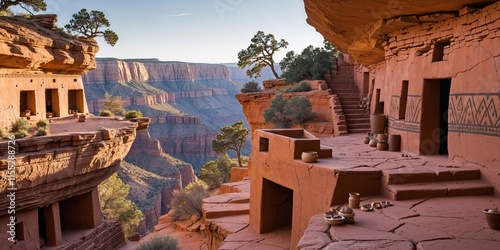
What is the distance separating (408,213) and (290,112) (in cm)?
1064

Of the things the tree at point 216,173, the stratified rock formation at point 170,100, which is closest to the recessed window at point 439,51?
the tree at point 216,173

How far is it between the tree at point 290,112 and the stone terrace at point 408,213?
6.32 metres

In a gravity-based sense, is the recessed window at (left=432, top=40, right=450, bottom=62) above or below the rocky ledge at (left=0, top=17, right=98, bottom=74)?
below

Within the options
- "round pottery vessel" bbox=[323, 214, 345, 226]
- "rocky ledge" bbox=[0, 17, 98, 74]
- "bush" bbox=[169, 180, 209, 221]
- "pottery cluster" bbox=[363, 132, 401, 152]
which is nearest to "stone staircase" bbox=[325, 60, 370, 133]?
"pottery cluster" bbox=[363, 132, 401, 152]

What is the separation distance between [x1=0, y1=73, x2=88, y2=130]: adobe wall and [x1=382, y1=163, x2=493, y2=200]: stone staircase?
498 inches

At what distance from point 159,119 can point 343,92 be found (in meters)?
55.7

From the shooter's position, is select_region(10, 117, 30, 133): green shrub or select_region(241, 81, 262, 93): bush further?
select_region(241, 81, 262, 93): bush

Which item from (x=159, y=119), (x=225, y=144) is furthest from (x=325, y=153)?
(x=159, y=119)

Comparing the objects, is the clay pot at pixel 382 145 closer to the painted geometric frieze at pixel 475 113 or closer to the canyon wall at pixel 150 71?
the painted geometric frieze at pixel 475 113

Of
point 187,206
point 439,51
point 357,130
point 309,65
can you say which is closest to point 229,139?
point 309,65

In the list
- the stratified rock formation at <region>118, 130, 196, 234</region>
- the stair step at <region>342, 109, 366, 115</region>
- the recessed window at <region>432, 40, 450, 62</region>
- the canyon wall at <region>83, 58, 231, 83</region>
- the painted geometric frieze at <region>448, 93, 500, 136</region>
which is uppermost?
the canyon wall at <region>83, 58, 231, 83</region>

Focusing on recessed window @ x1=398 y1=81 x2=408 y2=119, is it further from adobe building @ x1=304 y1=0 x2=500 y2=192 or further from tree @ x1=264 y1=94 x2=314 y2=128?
tree @ x1=264 y1=94 x2=314 y2=128

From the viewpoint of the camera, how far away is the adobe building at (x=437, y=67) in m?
6.71

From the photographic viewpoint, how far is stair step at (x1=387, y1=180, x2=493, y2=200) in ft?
20.9
